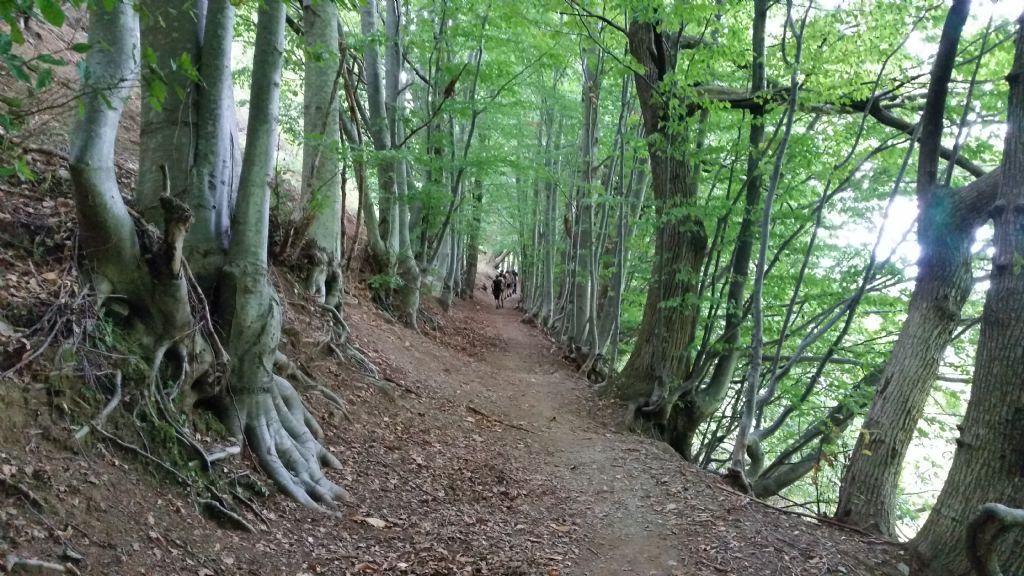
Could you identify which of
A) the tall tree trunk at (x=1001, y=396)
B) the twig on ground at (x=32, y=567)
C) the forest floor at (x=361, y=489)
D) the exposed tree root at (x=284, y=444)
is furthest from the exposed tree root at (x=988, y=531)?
the twig on ground at (x=32, y=567)

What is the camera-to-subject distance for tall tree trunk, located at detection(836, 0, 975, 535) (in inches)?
201

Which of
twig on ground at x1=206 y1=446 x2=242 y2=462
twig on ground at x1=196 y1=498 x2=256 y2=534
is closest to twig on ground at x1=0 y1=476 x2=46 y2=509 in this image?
twig on ground at x1=196 y1=498 x2=256 y2=534

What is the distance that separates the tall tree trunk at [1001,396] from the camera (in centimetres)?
384

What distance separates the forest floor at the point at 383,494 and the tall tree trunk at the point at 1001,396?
2.52ft

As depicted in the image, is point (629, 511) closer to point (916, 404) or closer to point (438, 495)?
point (438, 495)

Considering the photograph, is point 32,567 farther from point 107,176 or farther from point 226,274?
point 226,274

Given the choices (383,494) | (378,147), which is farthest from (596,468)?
(378,147)

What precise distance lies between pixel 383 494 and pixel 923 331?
4991mm

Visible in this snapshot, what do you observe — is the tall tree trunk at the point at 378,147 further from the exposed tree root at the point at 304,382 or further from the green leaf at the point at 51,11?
the green leaf at the point at 51,11

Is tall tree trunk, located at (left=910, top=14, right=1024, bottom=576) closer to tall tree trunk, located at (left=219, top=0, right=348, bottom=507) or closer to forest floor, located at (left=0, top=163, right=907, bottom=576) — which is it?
forest floor, located at (left=0, top=163, right=907, bottom=576)

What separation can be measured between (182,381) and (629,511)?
4036 mm

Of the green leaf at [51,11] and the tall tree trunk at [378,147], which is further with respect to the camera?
the tall tree trunk at [378,147]

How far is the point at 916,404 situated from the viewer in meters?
5.36

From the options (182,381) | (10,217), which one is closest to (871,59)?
(182,381)
